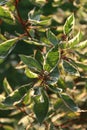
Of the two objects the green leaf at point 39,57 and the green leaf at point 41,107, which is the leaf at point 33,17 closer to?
the green leaf at point 39,57

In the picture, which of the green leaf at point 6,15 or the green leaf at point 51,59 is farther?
the green leaf at point 6,15

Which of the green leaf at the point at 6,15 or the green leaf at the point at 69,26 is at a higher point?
the green leaf at the point at 6,15

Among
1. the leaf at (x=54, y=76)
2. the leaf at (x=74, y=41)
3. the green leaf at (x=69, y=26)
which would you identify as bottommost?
the leaf at (x=54, y=76)

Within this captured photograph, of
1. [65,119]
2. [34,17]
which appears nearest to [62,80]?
[34,17]

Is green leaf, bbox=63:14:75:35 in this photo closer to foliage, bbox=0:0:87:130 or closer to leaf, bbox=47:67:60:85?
foliage, bbox=0:0:87:130

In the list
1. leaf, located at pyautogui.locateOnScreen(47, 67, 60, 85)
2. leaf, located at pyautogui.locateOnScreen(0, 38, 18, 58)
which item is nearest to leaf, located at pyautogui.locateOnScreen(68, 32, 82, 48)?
leaf, located at pyautogui.locateOnScreen(47, 67, 60, 85)

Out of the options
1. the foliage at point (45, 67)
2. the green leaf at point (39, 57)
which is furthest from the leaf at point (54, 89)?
the green leaf at point (39, 57)

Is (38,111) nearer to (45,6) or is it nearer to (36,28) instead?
(36,28)

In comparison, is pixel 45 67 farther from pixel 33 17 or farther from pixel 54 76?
pixel 33 17
